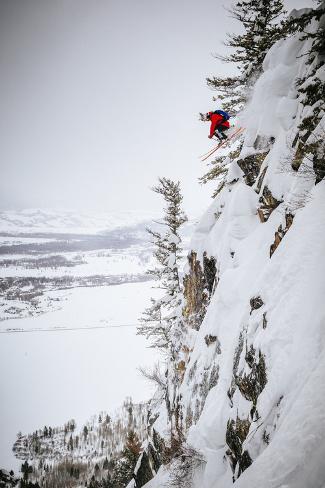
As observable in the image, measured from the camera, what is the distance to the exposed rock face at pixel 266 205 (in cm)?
853

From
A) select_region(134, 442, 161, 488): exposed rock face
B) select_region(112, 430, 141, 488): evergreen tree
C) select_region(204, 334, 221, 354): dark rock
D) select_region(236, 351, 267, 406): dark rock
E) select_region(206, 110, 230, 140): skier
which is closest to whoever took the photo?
select_region(236, 351, 267, 406): dark rock

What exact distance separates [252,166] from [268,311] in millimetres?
6971

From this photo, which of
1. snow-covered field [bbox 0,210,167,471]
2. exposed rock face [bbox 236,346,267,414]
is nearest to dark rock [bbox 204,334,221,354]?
exposed rock face [bbox 236,346,267,414]

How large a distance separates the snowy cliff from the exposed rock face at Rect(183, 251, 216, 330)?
0.10 m

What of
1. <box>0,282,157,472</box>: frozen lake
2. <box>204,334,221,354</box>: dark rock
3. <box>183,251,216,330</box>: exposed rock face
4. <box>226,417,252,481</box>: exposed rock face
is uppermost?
<box>183,251,216,330</box>: exposed rock face

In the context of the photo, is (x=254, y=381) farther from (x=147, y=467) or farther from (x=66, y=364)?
(x=66, y=364)

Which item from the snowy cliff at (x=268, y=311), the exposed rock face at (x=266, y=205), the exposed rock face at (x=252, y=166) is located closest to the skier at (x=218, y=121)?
the snowy cliff at (x=268, y=311)

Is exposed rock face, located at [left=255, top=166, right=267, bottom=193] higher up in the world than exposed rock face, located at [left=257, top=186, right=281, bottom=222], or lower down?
higher up

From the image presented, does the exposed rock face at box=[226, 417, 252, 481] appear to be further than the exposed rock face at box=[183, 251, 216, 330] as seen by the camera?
No

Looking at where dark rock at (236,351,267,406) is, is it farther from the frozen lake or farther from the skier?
the frozen lake

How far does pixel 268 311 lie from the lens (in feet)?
18.5

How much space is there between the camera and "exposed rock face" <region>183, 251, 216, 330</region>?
12.0 m

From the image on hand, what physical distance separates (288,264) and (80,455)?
335 ft

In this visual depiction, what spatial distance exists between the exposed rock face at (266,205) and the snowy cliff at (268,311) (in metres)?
0.05
